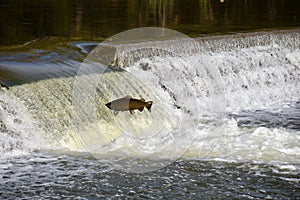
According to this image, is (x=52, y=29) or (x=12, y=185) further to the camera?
(x=52, y=29)

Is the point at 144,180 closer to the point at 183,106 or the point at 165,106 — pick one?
the point at 165,106

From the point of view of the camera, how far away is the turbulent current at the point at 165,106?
6.09 meters

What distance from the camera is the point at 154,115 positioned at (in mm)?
7457

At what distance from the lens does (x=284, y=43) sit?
411 inches

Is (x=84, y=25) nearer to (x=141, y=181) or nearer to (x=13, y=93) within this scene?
(x=13, y=93)

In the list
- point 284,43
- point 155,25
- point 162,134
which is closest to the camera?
point 162,134

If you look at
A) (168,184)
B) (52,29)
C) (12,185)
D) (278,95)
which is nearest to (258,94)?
(278,95)

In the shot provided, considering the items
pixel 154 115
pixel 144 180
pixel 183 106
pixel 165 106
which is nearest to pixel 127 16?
pixel 183 106

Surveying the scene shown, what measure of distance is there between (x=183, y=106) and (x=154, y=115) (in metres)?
0.91

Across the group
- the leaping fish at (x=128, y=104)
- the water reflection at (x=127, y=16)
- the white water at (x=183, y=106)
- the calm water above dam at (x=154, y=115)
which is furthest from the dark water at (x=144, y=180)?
the water reflection at (x=127, y=16)

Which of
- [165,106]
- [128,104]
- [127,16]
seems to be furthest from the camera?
[127,16]

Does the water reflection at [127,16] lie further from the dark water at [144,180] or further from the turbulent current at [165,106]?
the dark water at [144,180]

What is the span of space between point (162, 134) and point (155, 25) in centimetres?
522

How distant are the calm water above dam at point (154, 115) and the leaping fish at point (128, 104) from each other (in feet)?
0.78
